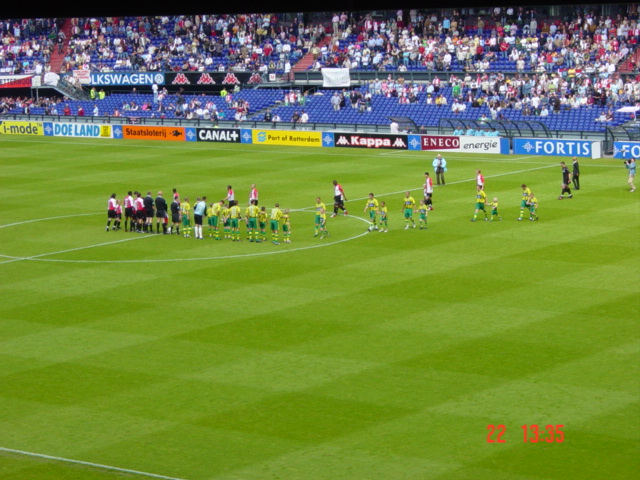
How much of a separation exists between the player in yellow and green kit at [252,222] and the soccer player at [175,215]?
2824mm

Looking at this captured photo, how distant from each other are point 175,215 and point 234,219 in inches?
104

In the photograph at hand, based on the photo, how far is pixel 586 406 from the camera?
18016 millimetres

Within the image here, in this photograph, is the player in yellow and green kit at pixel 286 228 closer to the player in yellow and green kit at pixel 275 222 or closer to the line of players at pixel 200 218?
the line of players at pixel 200 218

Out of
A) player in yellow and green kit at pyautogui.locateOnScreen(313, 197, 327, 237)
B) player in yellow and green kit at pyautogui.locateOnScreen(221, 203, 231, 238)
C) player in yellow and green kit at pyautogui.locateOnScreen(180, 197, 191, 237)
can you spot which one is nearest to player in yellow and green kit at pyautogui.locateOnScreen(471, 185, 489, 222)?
player in yellow and green kit at pyautogui.locateOnScreen(313, 197, 327, 237)

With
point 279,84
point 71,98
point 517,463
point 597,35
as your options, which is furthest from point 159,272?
point 71,98

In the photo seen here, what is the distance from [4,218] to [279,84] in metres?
39.9

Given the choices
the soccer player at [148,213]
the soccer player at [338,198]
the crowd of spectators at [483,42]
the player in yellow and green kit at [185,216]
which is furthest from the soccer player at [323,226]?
the crowd of spectators at [483,42]

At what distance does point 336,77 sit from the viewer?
241 ft

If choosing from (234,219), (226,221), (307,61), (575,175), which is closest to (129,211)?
(226,221)
